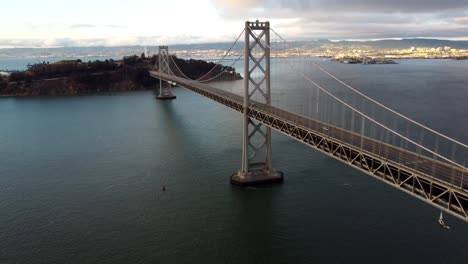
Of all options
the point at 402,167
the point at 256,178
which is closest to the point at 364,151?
the point at 402,167

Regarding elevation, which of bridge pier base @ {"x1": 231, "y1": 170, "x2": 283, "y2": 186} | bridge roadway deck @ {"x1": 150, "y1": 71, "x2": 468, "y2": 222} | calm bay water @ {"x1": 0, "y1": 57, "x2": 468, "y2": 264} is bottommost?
calm bay water @ {"x1": 0, "y1": 57, "x2": 468, "y2": 264}

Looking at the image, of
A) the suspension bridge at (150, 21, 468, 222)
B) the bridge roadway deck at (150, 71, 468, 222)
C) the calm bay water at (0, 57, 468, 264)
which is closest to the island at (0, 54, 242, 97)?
the calm bay water at (0, 57, 468, 264)

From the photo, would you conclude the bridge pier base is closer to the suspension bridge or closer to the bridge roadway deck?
the suspension bridge

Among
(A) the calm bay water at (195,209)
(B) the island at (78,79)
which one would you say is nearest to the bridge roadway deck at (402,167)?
(A) the calm bay water at (195,209)

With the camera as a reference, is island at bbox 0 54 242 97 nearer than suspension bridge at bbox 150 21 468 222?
No

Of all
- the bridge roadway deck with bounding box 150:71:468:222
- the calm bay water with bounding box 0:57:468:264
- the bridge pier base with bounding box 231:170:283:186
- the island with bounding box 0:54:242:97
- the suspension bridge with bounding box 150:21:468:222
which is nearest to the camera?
the bridge roadway deck with bounding box 150:71:468:222

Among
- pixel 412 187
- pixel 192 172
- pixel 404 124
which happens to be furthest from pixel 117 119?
pixel 412 187
